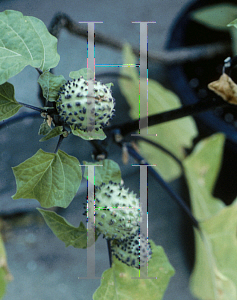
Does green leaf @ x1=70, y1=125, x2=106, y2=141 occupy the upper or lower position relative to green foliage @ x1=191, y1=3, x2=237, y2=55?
lower

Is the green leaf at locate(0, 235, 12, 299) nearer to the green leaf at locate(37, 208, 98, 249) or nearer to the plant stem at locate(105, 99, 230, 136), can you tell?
the green leaf at locate(37, 208, 98, 249)

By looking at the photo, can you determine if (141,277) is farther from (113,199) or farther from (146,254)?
(113,199)

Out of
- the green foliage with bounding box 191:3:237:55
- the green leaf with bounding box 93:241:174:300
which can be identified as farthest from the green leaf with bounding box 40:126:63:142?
the green foliage with bounding box 191:3:237:55

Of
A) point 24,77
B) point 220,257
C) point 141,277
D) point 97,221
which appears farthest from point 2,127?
point 220,257

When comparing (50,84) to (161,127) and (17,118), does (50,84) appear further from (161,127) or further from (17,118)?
(161,127)

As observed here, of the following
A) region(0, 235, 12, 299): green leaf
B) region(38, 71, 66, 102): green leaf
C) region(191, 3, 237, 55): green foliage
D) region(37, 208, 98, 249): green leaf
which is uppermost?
region(191, 3, 237, 55): green foliage

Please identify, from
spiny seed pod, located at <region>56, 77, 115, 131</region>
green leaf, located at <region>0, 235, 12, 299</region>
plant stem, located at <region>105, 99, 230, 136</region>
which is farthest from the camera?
green leaf, located at <region>0, 235, 12, 299</region>

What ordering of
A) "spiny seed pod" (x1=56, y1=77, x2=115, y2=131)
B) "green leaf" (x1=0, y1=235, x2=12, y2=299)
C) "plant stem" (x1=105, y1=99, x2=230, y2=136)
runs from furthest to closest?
"green leaf" (x1=0, y1=235, x2=12, y2=299)
"plant stem" (x1=105, y1=99, x2=230, y2=136)
"spiny seed pod" (x1=56, y1=77, x2=115, y2=131)

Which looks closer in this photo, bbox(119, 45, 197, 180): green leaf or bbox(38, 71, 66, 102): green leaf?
bbox(38, 71, 66, 102): green leaf
